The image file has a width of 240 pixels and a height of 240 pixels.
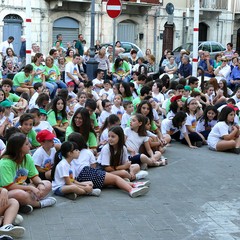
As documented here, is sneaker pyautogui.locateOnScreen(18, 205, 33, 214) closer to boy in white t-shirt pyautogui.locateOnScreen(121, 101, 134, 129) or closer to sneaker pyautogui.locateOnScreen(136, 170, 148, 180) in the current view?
sneaker pyautogui.locateOnScreen(136, 170, 148, 180)

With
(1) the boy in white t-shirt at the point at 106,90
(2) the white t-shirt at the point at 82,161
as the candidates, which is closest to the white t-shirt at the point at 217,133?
(2) the white t-shirt at the point at 82,161

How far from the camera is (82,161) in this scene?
294 inches

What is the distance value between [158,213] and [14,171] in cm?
180

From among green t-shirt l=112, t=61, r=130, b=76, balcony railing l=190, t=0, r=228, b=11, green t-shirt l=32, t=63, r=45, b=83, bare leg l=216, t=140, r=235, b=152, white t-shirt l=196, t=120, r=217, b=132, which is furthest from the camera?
balcony railing l=190, t=0, r=228, b=11

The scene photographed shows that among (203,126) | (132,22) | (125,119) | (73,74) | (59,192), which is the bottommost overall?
(59,192)

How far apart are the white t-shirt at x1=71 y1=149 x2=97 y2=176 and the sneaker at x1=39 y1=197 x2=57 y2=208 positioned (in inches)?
27.1

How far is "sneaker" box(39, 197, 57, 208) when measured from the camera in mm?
6684

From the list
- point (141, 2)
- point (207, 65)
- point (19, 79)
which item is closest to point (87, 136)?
point (19, 79)

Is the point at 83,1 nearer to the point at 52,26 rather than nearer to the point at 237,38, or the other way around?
the point at 52,26

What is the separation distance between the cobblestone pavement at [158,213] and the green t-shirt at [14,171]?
0.45 m

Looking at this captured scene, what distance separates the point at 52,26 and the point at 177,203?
913 inches

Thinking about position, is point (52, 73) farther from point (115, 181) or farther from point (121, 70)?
point (115, 181)

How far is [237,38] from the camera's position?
39625 mm

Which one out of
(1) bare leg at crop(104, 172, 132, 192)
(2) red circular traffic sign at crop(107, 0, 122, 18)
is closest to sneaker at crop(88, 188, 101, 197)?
(1) bare leg at crop(104, 172, 132, 192)
